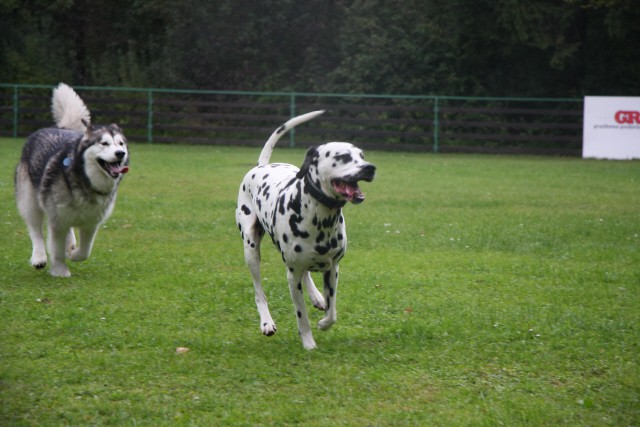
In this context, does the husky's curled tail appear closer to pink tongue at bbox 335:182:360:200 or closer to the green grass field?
the green grass field

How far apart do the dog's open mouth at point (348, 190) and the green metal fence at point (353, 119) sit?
25405mm

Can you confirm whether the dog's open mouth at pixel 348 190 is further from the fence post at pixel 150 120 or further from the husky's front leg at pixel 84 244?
the fence post at pixel 150 120

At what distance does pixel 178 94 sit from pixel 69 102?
26.4 meters

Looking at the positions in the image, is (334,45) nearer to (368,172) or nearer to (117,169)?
(117,169)

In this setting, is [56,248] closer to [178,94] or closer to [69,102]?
[69,102]

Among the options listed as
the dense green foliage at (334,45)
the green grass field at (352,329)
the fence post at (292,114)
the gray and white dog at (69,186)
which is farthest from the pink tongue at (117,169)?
the dense green foliage at (334,45)

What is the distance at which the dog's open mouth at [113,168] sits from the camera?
28.7ft

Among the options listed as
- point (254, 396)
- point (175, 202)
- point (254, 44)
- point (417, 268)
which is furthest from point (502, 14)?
point (254, 396)

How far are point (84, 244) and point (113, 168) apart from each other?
1103mm

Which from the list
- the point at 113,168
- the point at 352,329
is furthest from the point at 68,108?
the point at 352,329

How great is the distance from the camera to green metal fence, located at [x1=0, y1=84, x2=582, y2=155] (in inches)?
1233

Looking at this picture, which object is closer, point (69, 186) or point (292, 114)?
point (69, 186)

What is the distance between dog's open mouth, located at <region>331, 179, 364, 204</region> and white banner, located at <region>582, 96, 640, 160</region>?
23.5m

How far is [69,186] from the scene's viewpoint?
9.02 meters
